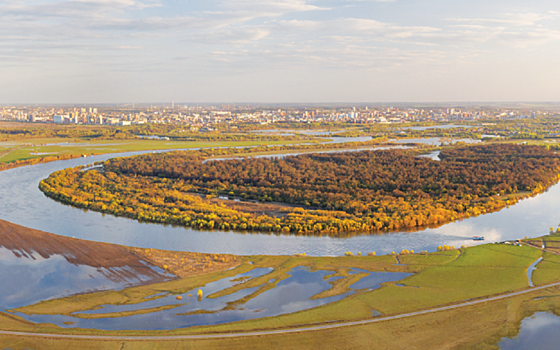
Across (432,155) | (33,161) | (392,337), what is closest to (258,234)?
(392,337)

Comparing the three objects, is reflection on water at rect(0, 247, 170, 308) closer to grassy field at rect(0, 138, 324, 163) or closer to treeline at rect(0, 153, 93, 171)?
treeline at rect(0, 153, 93, 171)

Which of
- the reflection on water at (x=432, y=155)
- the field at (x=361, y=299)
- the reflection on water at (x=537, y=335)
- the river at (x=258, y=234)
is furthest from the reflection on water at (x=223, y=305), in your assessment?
the reflection on water at (x=432, y=155)

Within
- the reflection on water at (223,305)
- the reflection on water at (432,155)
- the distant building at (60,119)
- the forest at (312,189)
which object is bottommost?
the reflection on water at (223,305)

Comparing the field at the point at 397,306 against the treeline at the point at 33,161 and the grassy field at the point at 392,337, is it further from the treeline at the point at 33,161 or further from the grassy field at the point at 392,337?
the treeline at the point at 33,161

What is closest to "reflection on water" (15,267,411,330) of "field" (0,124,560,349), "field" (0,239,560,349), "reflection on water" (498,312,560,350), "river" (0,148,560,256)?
"field" (0,124,560,349)

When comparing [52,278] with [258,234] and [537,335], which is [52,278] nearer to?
[258,234]

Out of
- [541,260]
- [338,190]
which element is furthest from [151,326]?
[338,190]
